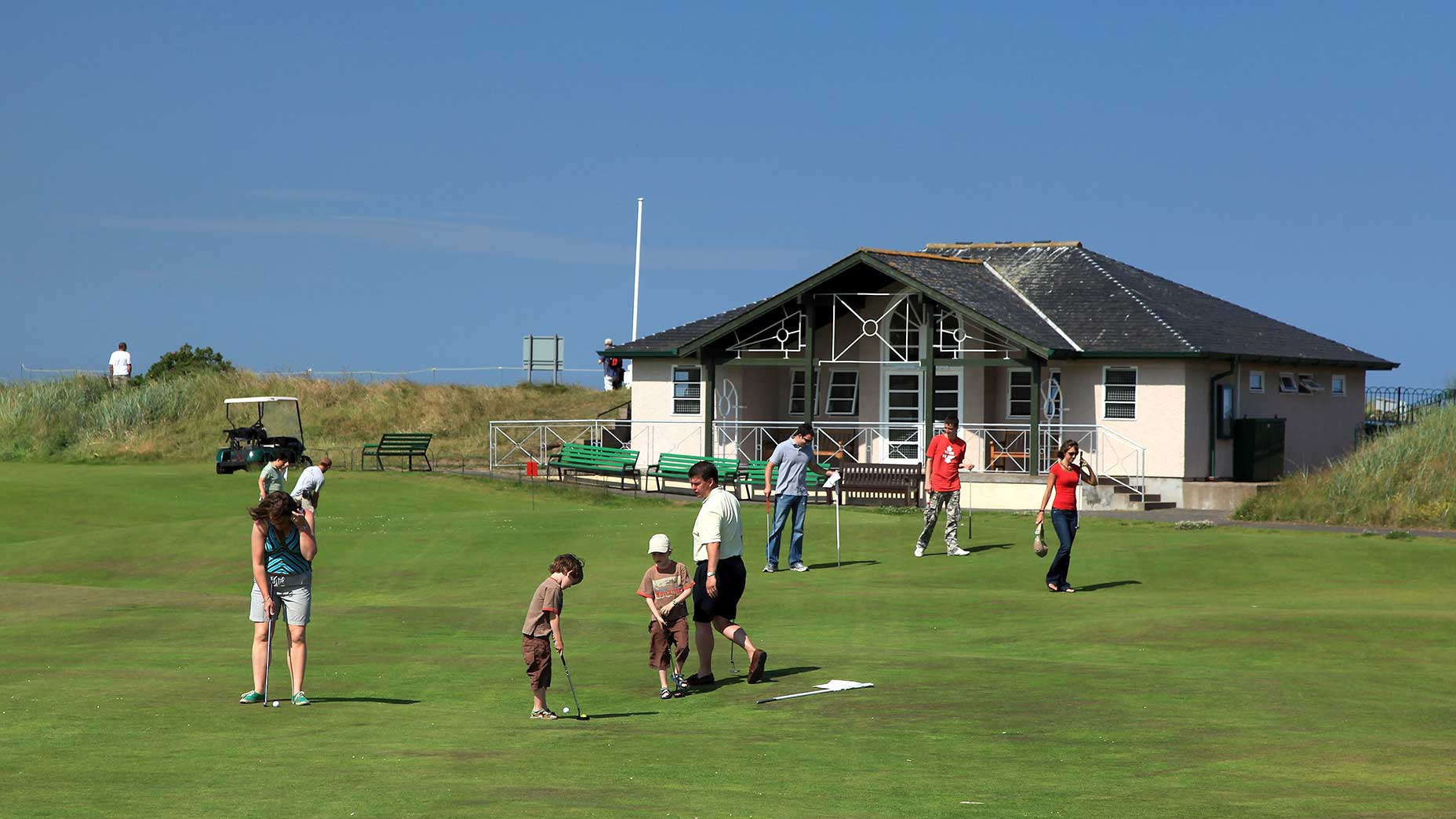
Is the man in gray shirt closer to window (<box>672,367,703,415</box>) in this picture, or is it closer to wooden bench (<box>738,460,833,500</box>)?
wooden bench (<box>738,460,833,500</box>)

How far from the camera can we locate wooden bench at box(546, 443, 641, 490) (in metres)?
38.0

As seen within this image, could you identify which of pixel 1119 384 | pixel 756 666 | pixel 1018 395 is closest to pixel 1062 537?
pixel 756 666

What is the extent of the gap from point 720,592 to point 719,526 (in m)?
0.58

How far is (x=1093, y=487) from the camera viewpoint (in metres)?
33.4

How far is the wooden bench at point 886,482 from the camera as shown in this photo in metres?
33.2

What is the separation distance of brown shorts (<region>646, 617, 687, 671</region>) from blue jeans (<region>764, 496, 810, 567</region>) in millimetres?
8209

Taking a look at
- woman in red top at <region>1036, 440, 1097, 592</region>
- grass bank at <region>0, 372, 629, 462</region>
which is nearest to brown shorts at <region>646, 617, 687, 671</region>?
woman in red top at <region>1036, 440, 1097, 592</region>

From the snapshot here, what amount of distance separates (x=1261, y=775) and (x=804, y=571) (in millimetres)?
12473

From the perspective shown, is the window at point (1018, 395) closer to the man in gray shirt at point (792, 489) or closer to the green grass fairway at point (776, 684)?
the green grass fairway at point (776, 684)

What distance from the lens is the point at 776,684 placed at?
1291cm

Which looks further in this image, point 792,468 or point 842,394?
point 842,394

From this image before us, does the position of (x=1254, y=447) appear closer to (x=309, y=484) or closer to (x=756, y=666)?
(x=309, y=484)

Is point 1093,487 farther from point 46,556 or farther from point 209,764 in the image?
point 209,764

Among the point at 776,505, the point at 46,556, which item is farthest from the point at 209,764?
the point at 46,556
